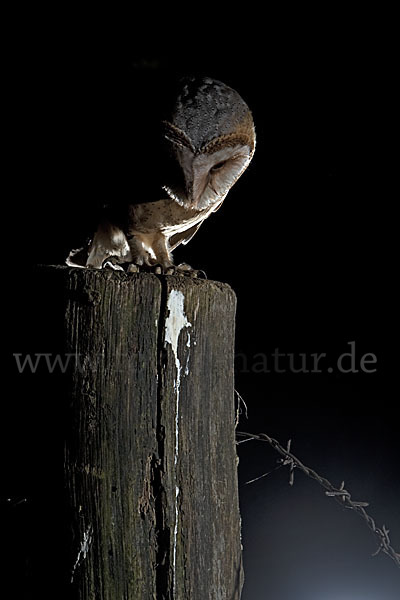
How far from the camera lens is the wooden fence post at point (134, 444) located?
891 millimetres

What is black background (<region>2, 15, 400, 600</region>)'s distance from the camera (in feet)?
7.63

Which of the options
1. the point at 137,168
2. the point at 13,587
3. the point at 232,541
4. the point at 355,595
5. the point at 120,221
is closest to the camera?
the point at 13,587

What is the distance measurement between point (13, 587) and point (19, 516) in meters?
0.10

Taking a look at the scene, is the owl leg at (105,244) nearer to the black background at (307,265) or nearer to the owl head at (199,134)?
the owl head at (199,134)

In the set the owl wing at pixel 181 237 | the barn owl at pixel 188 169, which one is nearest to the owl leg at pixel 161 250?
the barn owl at pixel 188 169

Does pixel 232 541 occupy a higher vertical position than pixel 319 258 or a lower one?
lower

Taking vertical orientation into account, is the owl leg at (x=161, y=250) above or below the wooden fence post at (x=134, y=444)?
above

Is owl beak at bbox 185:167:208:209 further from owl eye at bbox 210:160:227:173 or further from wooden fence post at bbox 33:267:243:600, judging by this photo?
wooden fence post at bbox 33:267:243:600

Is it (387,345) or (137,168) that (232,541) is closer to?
(137,168)

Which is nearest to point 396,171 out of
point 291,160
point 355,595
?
point 291,160

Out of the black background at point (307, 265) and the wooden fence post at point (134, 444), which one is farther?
the black background at point (307, 265)

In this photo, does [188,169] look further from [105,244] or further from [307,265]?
[307,265]

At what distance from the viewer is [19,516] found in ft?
3.05

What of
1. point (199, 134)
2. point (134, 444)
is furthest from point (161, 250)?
point (134, 444)
